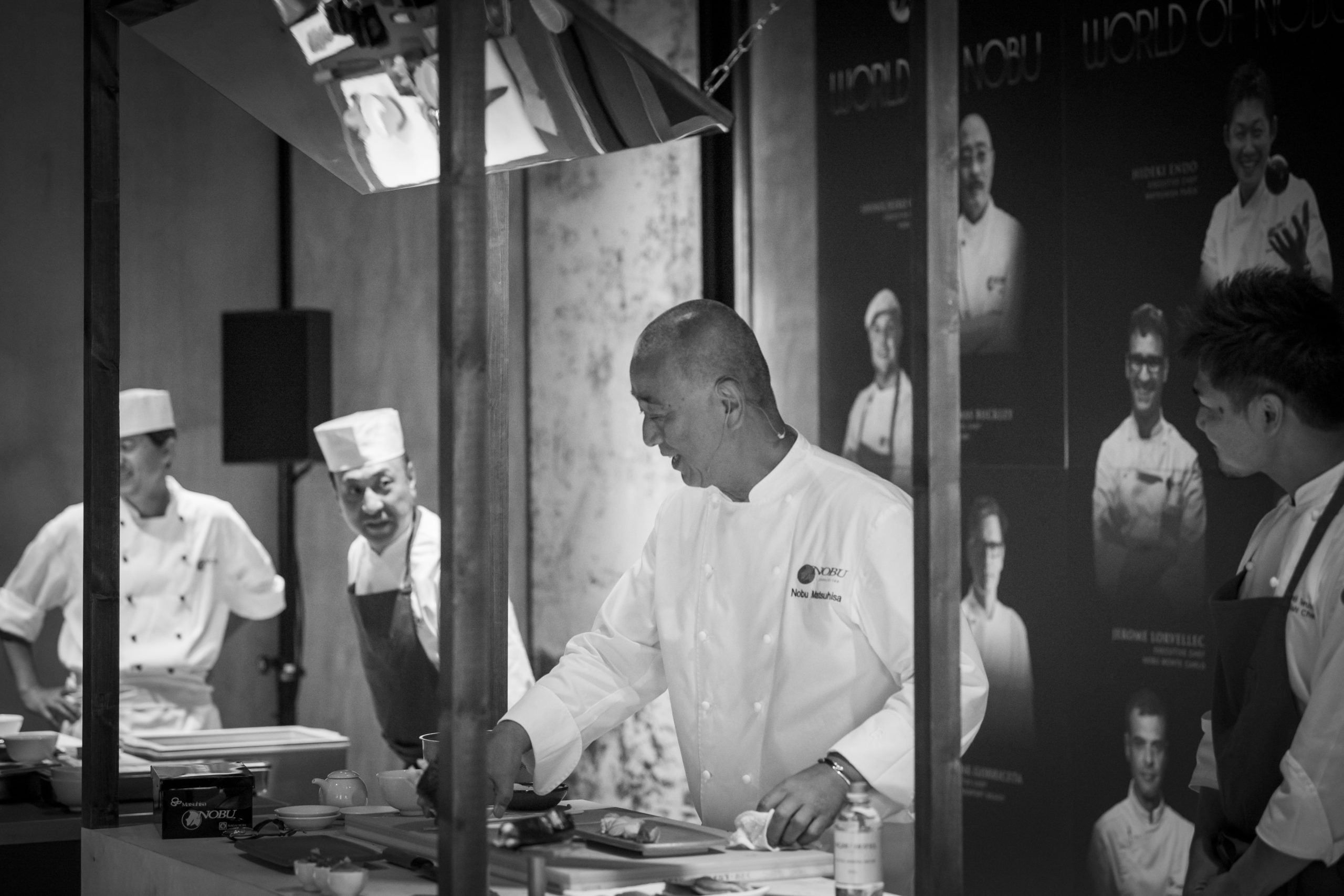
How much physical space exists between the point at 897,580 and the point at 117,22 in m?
1.64

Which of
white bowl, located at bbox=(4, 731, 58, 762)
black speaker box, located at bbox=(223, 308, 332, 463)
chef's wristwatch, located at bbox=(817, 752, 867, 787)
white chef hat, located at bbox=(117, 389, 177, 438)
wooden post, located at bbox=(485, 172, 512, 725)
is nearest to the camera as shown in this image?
chef's wristwatch, located at bbox=(817, 752, 867, 787)

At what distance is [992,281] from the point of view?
460 centimetres

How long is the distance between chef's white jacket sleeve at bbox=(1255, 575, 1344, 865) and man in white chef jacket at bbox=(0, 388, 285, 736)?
3909 millimetres

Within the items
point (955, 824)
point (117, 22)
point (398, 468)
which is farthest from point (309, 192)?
point (955, 824)

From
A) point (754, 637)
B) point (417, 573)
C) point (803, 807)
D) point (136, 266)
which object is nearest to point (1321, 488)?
point (754, 637)

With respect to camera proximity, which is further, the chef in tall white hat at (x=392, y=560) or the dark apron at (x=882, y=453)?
the chef in tall white hat at (x=392, y=560)

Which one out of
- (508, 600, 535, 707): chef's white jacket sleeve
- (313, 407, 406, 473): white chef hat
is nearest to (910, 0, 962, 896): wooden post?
(508, 600, 535, 707): chef's white jacket sleeve

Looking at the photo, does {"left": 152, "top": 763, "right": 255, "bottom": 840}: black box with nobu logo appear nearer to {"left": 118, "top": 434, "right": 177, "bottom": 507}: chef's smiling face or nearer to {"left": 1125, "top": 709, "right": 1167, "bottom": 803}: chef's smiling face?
{"left": 1125, "top": 709, "right": 1167, "bottom": 803}: chef's smiling face

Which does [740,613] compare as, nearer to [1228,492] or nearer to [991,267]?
[1228,492]

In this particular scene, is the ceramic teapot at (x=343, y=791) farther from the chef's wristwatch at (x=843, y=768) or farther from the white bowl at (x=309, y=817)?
the chef's wristwatch at (x=843, y=768)

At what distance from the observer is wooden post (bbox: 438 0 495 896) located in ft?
6.24

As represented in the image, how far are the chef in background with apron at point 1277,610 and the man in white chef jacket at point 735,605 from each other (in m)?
0.50

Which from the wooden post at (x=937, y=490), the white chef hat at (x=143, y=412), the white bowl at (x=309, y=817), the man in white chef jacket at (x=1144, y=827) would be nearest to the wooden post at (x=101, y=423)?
the white bowl at (x=309, y=817)

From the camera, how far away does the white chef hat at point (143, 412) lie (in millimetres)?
5625
